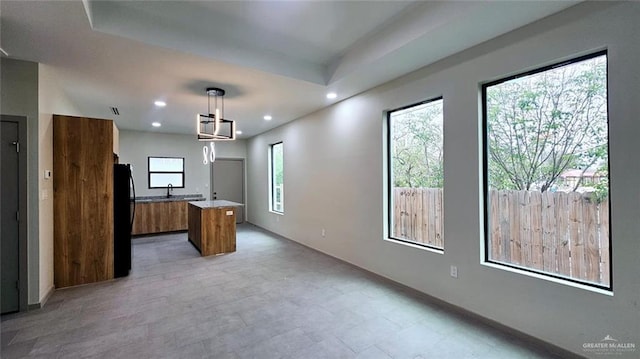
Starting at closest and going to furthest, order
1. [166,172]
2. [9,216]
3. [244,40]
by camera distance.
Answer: [9,216], [244,40], [166,172]

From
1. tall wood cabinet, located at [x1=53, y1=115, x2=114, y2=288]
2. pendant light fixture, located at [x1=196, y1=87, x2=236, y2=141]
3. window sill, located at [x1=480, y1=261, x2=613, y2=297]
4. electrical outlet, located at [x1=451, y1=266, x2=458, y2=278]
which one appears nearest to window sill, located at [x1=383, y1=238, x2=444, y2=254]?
electrical outlet, located at [x1=451, y1=266, x2=458, y2=278]

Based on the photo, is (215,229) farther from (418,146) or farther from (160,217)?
(418,146)

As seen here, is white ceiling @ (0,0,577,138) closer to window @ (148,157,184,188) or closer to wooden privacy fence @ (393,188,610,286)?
wooden privacy fence @ (393,188,610,286)

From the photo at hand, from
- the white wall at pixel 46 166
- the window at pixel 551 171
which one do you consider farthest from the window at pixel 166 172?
the window at pixel 551 171

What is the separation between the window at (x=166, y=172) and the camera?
7.49 metres

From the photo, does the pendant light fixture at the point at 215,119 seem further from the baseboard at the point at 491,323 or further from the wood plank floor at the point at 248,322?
the baseboard at the point at 491,323

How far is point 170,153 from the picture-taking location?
7684 mm

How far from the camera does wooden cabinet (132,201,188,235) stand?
6.76m

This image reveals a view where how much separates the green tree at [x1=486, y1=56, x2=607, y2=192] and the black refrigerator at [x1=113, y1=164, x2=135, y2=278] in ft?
16.1

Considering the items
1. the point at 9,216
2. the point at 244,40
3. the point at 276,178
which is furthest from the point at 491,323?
the point at 276,178

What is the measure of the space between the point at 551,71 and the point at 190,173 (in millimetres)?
8030

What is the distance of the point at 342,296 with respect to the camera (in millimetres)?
3293

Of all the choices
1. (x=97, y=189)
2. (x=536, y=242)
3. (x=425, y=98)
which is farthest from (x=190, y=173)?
(x=536, y=242)

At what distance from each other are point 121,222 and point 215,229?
150cm
